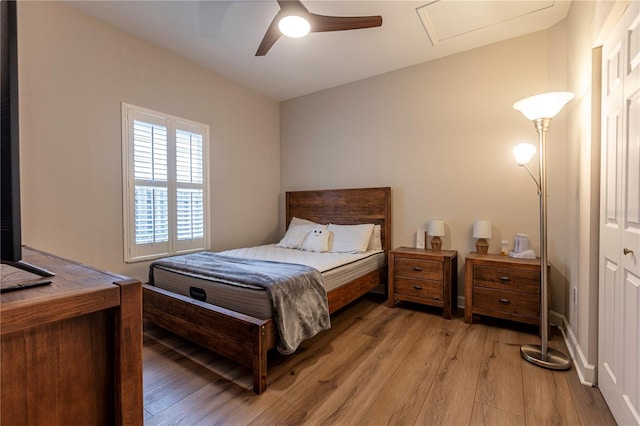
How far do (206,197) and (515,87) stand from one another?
359 cm

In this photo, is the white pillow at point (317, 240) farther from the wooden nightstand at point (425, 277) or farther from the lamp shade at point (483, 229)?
the lamp shade at point (483, 229)

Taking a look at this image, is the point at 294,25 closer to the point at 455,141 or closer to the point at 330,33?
the point at 330,33

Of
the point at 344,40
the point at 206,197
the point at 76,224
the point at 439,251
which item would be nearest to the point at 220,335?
the point at 76,224

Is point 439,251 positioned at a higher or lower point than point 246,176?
lower

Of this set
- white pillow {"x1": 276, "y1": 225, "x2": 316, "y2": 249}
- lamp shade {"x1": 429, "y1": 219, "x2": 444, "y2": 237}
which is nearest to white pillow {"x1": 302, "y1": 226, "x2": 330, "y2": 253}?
white pillow {"x1": 276, "y1": 225, "x2": 316, "y2": 249}

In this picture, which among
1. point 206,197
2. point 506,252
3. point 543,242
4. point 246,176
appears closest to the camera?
point 543,242

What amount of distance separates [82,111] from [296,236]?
8.14 feet

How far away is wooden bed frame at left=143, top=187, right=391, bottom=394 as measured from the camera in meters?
1.77

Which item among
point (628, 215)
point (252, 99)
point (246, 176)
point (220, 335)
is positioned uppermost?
point (252, 99)

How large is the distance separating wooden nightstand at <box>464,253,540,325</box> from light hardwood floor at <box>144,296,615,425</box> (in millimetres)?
197

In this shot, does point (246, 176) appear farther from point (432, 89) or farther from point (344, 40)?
point (432, 89)

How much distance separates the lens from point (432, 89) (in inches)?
130

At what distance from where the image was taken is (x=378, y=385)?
182 cm

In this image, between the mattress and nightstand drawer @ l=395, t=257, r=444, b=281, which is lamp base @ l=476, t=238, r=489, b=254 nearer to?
nightstand drawer @ l=395, t=257, r=444, b=281
